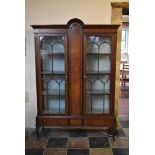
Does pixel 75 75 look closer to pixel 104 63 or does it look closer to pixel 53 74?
pixel 53 74

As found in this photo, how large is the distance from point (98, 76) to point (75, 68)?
1.26 feet

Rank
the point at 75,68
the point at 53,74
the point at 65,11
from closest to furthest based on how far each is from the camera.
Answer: the point at 75,68 < the point at 53,74 < the point at 65,11

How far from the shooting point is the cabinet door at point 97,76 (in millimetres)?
2822

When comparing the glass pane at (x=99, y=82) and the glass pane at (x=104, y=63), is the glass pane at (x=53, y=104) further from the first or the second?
the glass pane at (x=104, y=63)

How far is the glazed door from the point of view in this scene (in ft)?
9.24

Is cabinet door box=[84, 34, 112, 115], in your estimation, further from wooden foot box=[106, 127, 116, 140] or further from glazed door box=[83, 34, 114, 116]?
wooden foot box=[106, 127, 116, 140]

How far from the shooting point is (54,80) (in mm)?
2932

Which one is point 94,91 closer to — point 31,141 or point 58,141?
point 58,141

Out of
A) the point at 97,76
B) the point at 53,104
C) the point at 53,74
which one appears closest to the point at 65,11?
the point at 53,74

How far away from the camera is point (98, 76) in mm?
2912
